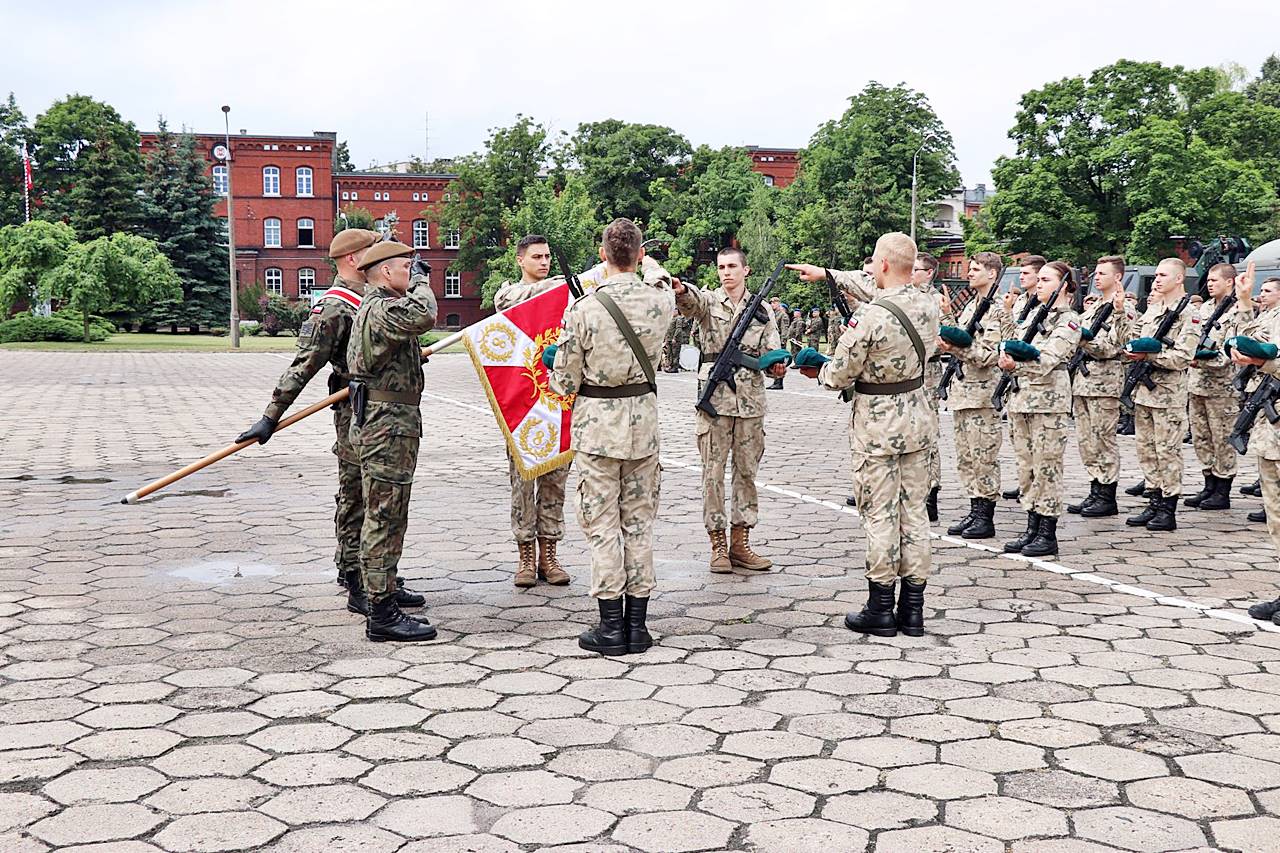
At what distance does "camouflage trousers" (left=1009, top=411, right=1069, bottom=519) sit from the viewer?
777 centimetres

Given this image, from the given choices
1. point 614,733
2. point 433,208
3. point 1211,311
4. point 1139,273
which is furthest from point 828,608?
point 433,208

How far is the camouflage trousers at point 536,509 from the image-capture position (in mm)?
6980

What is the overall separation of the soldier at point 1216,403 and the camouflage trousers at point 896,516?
4669 mm

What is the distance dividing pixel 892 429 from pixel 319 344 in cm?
288

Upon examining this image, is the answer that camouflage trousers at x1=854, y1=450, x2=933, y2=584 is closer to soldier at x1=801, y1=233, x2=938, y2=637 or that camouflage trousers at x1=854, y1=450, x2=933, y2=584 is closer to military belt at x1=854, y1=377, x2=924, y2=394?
soldier at x1=801, y1=233, x2=938, y2=637

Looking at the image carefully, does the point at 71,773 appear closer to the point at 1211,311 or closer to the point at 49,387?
the point at 1211,311

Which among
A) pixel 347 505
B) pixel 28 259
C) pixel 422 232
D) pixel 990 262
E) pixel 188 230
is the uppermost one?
pixel 422 232

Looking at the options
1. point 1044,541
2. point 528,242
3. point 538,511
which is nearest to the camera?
point 538,511

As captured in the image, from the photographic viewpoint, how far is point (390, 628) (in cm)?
578

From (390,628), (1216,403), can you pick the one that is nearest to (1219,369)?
(1216,403)

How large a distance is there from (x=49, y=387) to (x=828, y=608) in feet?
67.7

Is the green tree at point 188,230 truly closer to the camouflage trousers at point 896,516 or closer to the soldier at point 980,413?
the soldier at point 980,413

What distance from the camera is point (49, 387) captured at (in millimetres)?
23047

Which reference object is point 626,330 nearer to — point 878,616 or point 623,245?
point 623,245
